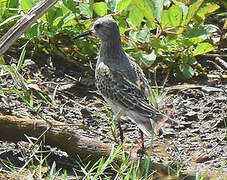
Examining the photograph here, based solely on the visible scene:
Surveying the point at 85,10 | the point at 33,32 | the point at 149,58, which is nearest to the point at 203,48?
the point at 149,58

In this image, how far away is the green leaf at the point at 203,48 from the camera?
608 centimetres

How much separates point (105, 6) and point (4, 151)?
71.6 inches

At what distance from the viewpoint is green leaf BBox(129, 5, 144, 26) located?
5.90 meters

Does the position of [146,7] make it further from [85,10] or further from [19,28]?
[19,28]

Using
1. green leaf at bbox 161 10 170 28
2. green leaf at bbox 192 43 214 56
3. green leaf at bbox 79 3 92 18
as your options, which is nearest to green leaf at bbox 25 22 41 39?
green leaf at bbox 79 3 92 18

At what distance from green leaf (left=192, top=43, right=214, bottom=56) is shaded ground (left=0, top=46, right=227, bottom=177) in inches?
10.7

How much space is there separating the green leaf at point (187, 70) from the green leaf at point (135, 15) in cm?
57

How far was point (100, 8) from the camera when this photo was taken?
5996mm

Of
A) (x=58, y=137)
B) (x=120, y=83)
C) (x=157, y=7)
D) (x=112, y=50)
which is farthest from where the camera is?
(x=157, y=7)

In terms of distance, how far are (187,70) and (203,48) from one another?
24cm

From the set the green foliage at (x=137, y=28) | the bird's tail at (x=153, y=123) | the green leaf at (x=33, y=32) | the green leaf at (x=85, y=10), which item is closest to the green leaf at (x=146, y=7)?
the green foliage at (x=137, y=28)

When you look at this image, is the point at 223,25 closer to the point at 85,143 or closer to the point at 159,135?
the point at 159,135

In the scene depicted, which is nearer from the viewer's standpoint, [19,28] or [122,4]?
[19,28]

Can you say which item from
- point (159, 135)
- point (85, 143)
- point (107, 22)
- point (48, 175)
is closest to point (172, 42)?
point (107, 22)
